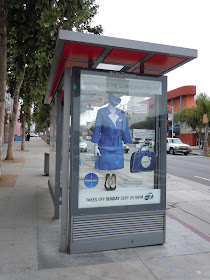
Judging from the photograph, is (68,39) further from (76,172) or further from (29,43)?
(29,43)

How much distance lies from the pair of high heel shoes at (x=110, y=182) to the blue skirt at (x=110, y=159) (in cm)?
14

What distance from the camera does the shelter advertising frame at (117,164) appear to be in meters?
3.73

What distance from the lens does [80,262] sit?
136 inches

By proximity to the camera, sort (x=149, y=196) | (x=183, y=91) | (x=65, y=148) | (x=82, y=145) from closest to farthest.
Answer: (x=65, y=148) < (x=82, y=145) < (x=149, y=196) < (x=183, y=91)

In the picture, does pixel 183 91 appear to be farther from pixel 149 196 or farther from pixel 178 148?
pixel 149 196

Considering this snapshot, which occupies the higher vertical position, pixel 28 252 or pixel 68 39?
pixel 68 39

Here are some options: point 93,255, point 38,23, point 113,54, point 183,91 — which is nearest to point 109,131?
point 113,54

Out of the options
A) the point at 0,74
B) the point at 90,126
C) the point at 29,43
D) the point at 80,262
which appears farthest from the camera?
the point at 29,43

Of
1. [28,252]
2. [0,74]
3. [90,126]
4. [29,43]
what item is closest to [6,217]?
[28,252]

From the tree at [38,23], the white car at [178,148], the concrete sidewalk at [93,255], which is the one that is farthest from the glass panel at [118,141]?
the white car at [178,148]

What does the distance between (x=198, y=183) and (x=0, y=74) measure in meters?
8.15

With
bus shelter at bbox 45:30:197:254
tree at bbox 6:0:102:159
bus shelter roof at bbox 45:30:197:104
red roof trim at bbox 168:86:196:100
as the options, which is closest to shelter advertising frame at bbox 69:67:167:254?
bus shelter at bbox 45:30:197:254

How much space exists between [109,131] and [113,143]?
0.20 metres

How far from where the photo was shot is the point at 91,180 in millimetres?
3891
